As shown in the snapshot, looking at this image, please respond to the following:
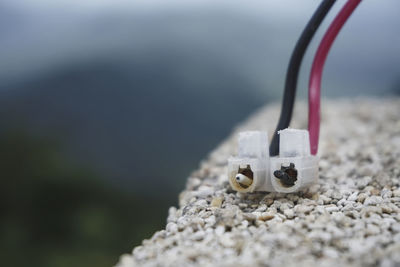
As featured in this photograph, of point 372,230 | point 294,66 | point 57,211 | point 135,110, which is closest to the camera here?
point 372,230

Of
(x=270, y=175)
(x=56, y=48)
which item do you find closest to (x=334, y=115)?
(x=270, y=175)

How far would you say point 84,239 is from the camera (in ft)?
7.47

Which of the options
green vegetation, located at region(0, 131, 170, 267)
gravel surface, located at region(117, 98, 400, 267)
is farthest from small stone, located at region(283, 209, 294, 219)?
green vegetation, located at region(0, 131, 170, 267)

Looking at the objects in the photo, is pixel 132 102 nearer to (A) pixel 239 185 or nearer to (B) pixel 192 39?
(B) pixel 192 39

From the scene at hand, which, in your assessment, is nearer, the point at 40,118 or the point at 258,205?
the point at 258,205

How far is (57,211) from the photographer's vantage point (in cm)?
247

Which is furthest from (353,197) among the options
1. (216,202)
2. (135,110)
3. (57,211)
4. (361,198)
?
(135,110)

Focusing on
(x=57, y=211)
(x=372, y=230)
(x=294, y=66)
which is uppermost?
(x=294, y=66)

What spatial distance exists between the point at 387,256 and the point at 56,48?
3.14m

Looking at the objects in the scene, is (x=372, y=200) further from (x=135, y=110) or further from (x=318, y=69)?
(x=135, y=110)

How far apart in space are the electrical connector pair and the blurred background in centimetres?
157

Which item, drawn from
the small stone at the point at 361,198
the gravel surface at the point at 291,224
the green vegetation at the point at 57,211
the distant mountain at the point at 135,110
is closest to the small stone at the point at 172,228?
the gravel surface at the point at 291,224

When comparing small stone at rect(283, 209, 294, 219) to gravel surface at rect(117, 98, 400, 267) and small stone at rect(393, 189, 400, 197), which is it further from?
small stone at rect(393, 189, 400, 197)

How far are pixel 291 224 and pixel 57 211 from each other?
209cm
